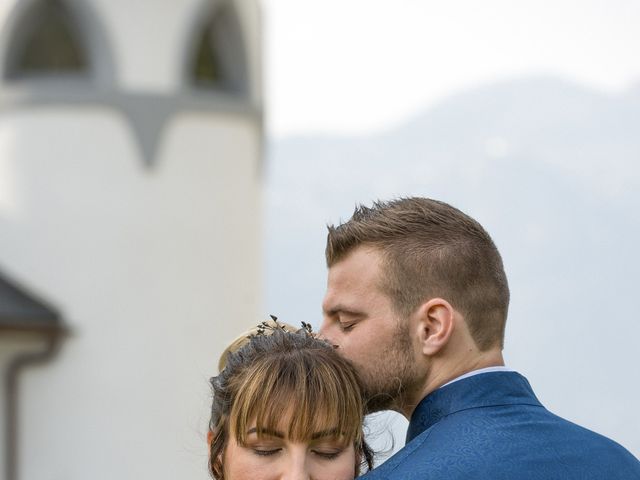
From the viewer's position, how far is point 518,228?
3519 inches

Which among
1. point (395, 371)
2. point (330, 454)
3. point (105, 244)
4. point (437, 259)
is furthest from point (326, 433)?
point (105, 244)

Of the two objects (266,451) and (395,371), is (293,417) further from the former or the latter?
(395,371)

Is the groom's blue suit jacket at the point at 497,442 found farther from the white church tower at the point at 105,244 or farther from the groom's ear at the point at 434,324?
the white church tower at the point at 105,244

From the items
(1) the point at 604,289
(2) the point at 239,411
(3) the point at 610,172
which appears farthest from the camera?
(3) the point at 610,172

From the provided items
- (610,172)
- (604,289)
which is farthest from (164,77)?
(610,172)

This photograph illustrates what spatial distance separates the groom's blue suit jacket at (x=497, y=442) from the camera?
2.86m

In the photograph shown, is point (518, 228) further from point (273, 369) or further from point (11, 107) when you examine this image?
point (273, 369)

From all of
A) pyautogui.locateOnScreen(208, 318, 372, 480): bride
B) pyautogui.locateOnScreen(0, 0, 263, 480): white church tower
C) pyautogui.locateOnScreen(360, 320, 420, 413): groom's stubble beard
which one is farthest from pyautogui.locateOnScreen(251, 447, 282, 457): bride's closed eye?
pyautogui.locateOnScreen(0, 0, 263, 480): white church tower

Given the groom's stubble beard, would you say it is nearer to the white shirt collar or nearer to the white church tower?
the white shirt collar

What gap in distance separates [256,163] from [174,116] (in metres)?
0.85

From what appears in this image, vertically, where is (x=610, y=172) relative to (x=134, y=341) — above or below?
above

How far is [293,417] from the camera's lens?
319 centimetres

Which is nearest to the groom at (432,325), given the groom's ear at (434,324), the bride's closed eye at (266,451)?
the groom's ear at (434,324)

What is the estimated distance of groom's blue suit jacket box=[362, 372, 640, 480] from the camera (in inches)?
113
